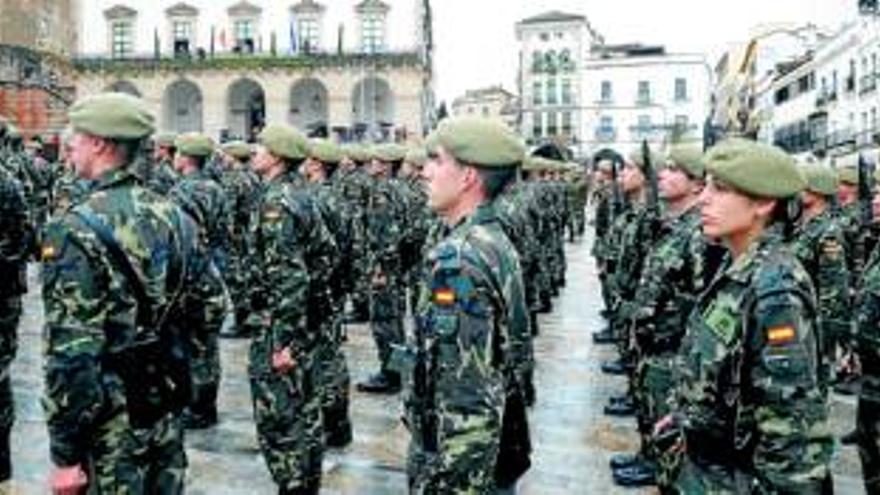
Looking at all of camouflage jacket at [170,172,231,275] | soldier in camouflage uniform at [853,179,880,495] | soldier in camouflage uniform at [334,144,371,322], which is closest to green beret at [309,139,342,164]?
camouflage jacket at [170,172,231,275]

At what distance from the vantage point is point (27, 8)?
165 ft

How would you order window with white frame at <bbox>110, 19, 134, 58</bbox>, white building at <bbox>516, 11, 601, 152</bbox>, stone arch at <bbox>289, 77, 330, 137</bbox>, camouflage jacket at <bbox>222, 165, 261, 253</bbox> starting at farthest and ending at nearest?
white building at <bbox>516, 11, 601, 152</bbox> < window with white frame at <bbox>110, 19, 134, 58</bbox> < stone arch at <bbox>289, 77, 330, 137</bbox> < camouflage jacket at <bbox>222, 165, 261, 253</bbox>

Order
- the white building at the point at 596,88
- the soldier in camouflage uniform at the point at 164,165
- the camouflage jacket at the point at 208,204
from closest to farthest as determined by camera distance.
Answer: the camouflage jacket at the point at 208,204, the soldier in camouflage uniform at the point at 164,165, the white building at the point at 596,88

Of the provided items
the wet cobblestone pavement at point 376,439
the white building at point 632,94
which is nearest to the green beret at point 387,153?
the wet cobblestone pavement at point 376,439

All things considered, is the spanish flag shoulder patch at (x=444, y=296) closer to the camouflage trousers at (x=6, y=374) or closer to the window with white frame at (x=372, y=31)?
the camouflage trousers at (x=6, y=374)

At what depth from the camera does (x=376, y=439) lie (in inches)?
316


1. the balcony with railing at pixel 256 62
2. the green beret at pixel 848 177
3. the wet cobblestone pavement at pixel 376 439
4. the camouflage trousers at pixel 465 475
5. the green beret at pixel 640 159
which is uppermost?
the balcony with railing at pixel 256 62

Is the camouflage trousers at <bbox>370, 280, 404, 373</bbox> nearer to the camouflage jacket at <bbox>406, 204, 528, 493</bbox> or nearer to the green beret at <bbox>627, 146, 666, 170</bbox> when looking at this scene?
the green beret at <bbox>627, 146, 666, 170</bbox>

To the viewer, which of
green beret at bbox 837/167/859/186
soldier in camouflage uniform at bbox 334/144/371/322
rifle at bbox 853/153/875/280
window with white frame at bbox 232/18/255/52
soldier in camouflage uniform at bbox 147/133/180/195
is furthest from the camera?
window with white frame at bbox 232/18/255/52

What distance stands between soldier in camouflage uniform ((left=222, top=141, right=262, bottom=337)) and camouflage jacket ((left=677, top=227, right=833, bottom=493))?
8.98 meters

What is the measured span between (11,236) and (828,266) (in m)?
6.60

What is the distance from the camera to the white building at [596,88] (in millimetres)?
81812

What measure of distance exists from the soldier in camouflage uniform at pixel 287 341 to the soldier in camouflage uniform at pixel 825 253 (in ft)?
15.7

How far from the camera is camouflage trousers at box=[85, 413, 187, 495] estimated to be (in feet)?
13.0
